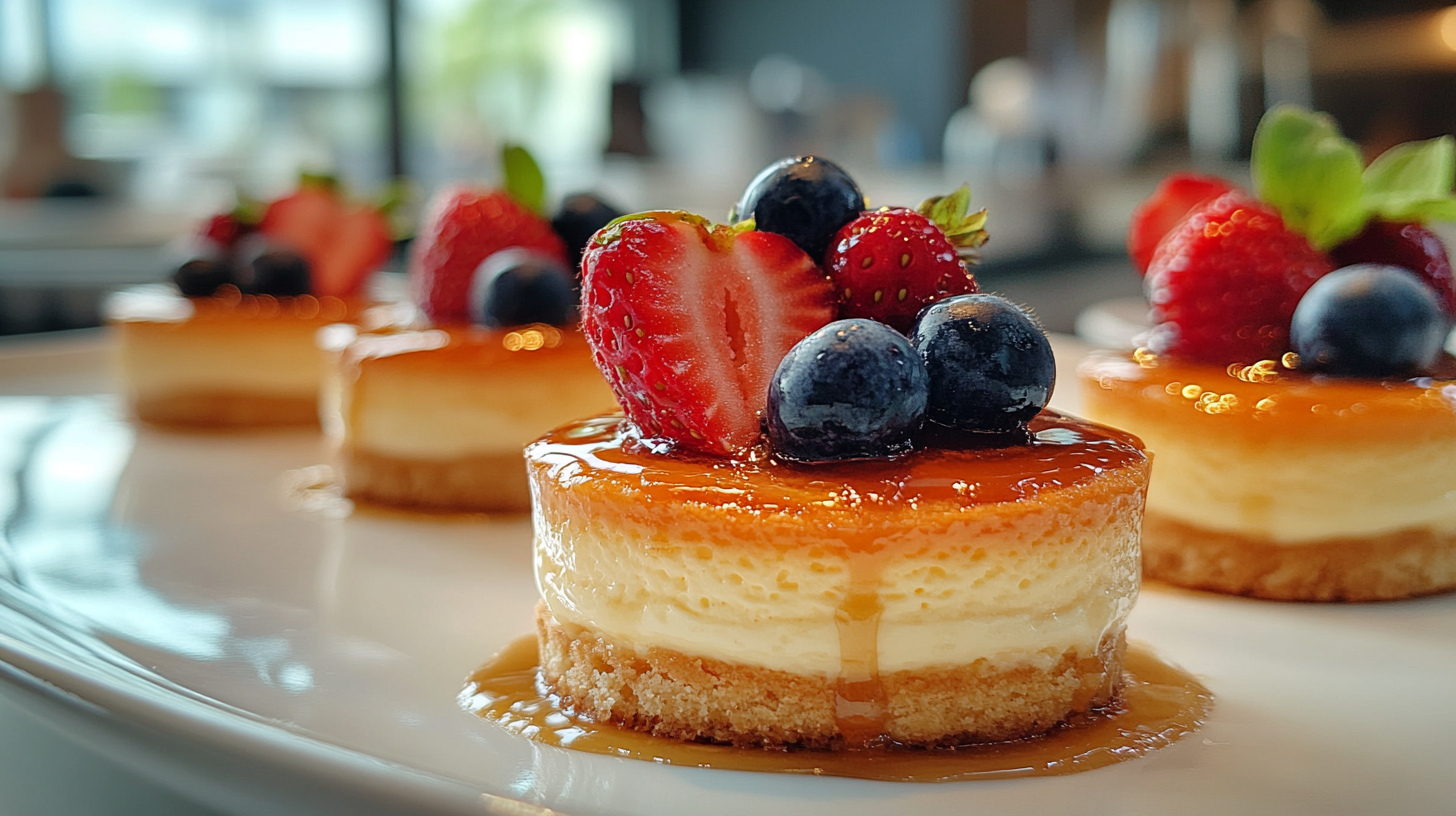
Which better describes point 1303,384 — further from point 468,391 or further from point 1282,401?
point 468,391

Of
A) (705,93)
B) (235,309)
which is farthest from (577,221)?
(705,93)

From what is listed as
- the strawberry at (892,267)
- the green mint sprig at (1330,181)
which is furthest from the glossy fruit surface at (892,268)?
the green mint sprig at (1330,181)

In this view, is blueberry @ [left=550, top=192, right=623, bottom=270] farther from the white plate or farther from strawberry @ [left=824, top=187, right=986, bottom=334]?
strawberry @ [left=824, top=187, right=986, bottom=334]

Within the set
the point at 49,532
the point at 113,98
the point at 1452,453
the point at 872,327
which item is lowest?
the point at 49,532

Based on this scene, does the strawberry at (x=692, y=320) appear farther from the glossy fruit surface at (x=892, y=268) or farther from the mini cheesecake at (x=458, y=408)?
the mini cheesecake at (x=458, y=408)

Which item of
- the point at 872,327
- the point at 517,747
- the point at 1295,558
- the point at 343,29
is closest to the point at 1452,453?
the point at 1295,558

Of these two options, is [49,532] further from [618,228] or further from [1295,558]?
[1295,558]
